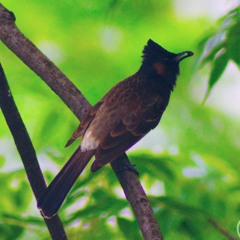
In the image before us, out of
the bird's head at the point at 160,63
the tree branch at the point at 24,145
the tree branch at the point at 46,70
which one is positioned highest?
the bird's head at the point at 160,63

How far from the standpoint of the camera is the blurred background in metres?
2.94

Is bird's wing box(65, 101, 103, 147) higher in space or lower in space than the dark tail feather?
higher

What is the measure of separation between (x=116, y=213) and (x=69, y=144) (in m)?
0.80

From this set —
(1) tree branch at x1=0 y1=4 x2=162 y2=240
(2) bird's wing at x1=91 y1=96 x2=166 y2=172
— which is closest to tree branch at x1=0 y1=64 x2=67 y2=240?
(1) tree branch at x1=0 y1=4 x2=162 y2=240

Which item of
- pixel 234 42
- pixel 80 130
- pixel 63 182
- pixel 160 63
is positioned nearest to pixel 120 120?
pixel 80 130

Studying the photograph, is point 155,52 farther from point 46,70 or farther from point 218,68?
point 46,70

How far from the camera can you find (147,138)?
6098 mm

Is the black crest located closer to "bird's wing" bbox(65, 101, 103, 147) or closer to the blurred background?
the blurred background

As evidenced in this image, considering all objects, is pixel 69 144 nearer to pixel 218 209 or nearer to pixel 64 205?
pixel 64 205

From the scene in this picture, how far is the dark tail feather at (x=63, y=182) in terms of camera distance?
2859 millimetres

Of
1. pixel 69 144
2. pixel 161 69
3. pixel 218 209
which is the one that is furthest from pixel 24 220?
pixel 161 69

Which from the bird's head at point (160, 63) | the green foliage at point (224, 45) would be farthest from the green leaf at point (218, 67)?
the bird's head at point (160, 63)

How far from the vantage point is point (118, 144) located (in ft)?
11.2

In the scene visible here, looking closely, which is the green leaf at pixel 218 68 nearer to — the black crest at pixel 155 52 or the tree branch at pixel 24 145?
the tree branch at pixel 24 145
